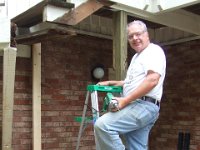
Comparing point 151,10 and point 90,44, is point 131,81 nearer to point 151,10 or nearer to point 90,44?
point 151,10

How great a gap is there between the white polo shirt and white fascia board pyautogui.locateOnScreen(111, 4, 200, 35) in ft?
4.64

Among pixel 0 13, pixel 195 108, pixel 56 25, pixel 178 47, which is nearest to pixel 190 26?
pixel 178 47

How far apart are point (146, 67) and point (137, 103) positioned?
0.29 meters

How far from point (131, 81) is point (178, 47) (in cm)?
389

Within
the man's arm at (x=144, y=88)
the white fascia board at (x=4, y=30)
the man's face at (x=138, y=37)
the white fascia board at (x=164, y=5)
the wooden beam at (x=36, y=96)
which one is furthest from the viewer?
the wooden beam at (x=36, y=96)

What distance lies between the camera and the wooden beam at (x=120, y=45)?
426 centimetres

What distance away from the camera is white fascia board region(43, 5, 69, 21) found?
151 inches

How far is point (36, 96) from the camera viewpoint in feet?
18.1

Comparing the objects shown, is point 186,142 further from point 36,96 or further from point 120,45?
point 120,45

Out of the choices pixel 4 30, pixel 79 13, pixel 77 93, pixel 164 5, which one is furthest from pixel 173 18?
pixel 4 30

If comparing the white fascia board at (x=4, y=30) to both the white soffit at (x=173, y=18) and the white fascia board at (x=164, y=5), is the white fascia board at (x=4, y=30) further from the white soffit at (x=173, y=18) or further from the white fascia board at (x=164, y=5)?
the white fascia board at (x=164, y=5)

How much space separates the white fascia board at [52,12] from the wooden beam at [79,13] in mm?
38

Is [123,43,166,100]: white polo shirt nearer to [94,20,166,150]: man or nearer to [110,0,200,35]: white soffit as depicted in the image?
[94,20,166,150]: man

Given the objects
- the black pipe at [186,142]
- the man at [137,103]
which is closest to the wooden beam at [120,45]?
the man at [137,103]
